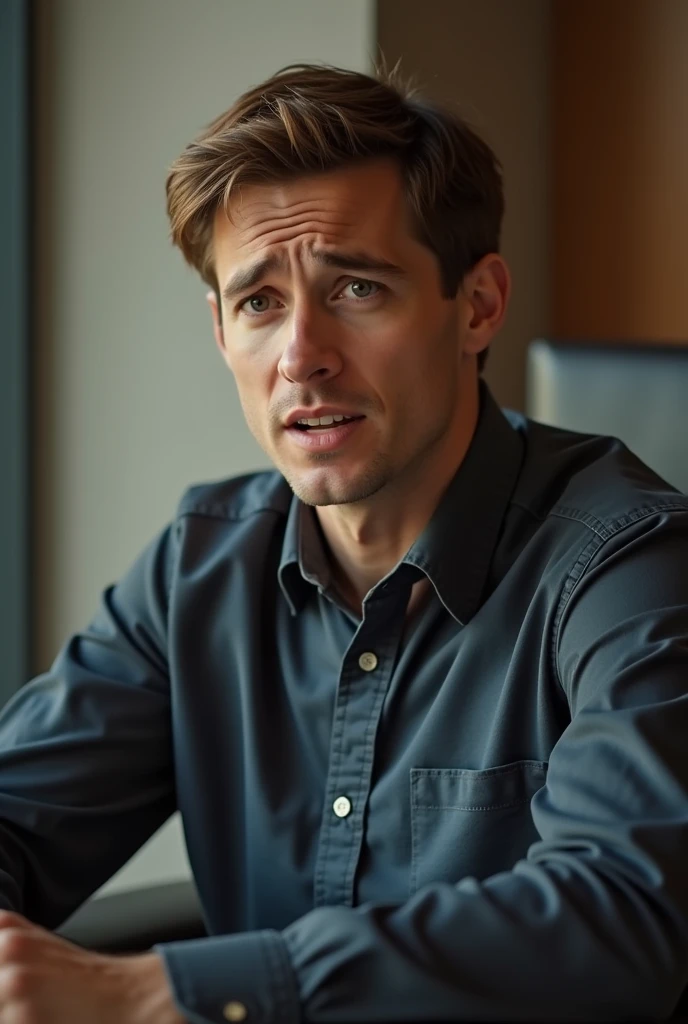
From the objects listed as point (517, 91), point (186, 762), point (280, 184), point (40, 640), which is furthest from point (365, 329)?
point (40, 640)

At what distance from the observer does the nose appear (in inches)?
53.9

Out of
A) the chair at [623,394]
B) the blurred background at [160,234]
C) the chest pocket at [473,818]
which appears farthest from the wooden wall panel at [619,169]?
the chest pocket at [473,818]

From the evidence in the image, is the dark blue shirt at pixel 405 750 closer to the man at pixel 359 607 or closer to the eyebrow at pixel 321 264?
the man at pixel 359 607

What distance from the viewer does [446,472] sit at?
150cm

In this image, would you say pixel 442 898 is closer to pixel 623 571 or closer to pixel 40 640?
pixel 623 571

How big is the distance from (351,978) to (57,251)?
1.56 m

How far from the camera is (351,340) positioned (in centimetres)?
139

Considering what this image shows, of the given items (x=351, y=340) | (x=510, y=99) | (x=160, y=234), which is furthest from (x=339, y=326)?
(x=510, y=99)

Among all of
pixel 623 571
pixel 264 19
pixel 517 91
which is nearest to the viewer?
pixel 623 571

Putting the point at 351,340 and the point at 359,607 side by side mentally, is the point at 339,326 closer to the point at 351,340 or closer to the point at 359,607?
the point at 351,340

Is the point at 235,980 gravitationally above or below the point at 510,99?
below

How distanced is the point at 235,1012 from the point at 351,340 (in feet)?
2.36

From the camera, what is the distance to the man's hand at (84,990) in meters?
0.95

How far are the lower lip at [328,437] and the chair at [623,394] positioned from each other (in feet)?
1.33
